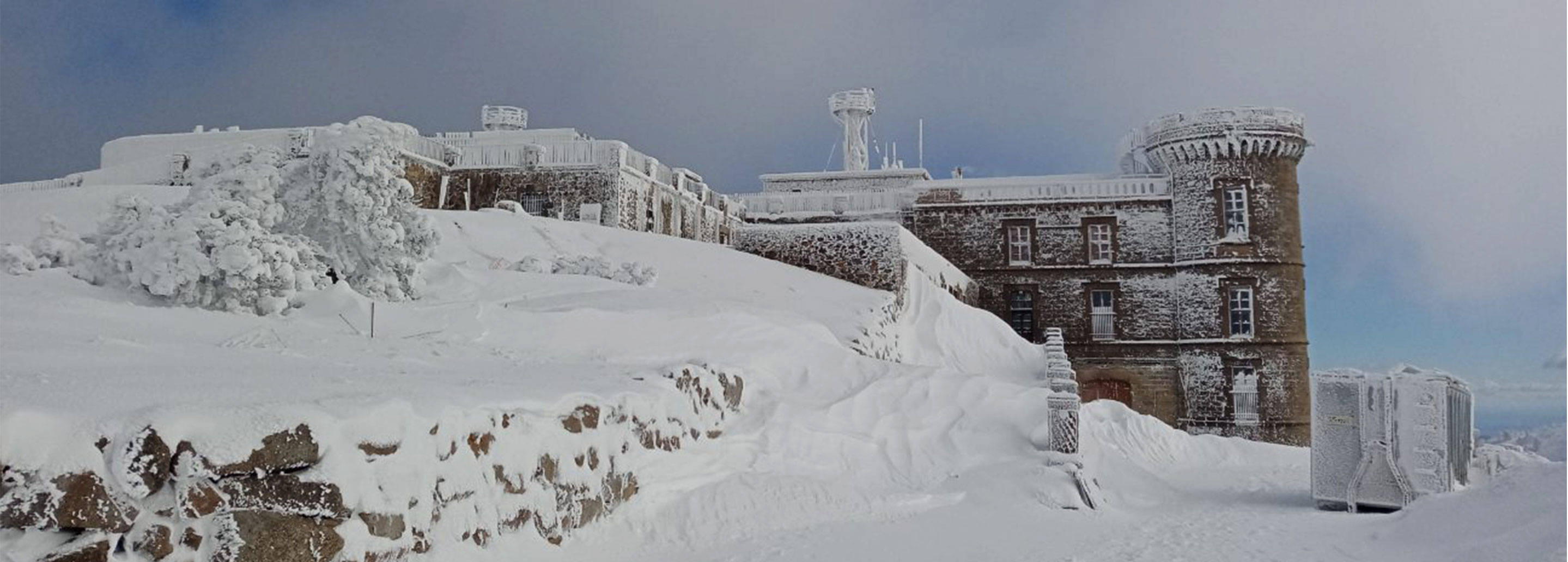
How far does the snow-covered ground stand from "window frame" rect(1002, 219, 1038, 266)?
613 inches

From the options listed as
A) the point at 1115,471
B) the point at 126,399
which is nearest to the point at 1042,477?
the point at 1115,471

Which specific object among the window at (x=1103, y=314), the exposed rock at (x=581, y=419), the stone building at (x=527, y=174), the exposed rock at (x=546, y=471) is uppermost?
the stone building at (x=527, y=174)

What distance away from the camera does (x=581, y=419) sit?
697cm

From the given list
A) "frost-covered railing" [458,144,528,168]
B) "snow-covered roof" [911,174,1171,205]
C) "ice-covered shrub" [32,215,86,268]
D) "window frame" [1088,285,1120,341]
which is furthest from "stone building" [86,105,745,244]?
"ice-covered shrub" [32,215,86,268]

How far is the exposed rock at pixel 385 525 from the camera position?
490cm

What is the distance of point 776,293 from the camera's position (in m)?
16.8

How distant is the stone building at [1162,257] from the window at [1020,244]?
0.12 feet

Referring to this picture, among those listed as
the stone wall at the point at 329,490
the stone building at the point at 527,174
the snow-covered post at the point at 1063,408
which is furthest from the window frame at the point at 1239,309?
the stone wall at the point at 329,490

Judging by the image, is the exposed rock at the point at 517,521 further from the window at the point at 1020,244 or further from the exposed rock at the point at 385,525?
the window at the point at 1020,244

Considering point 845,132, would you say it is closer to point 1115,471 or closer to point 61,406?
point 1115,471

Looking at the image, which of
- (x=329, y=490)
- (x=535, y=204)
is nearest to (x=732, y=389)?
(x=329, y=490)

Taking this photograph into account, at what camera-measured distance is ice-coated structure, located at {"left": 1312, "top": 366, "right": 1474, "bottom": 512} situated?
1066 centimetres

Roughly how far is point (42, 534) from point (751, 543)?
4260 mm

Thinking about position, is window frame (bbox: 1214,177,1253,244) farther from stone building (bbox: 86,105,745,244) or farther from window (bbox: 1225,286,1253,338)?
stone building (bbox: 86,105,745,244)
